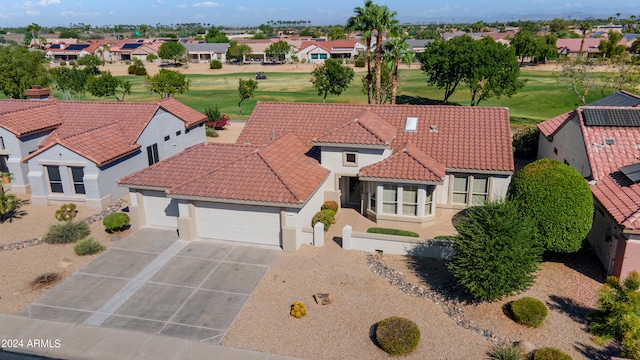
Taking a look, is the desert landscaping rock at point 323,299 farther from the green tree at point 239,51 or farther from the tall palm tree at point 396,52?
the green tree at point 239,51

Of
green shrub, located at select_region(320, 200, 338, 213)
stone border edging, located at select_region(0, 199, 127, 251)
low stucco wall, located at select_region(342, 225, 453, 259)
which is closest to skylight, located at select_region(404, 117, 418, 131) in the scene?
green shrub, located at select_region(320, 200, 338, 213)

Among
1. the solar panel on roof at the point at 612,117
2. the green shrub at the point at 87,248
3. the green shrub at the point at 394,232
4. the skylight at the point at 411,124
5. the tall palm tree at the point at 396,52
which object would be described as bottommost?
the green shrub at the point at 87,248

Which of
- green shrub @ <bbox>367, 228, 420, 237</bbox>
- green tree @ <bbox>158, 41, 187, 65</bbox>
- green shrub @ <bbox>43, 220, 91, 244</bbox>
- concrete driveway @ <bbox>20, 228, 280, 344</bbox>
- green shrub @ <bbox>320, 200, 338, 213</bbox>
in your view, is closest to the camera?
concrete driveway @ <bbox>20, 228, 280, 344</bbox>

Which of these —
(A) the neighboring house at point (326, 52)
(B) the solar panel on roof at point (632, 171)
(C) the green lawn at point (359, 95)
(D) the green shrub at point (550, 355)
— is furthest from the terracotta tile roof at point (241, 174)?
(A) the neighboring house at point (326, 52)


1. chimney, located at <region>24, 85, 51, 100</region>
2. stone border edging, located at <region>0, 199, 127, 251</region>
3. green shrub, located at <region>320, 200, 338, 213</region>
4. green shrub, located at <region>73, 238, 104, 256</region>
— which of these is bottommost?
stone border edging, located at <region>0, 199, 127, 251</region>

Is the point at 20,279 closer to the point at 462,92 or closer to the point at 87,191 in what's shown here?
the point at 87,191

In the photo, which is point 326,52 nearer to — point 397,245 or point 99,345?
point 397,245

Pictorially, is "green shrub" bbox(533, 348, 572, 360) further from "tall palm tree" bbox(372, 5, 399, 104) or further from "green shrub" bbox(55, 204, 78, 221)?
"tall palm tree" bbox(372, 5, 399, 104)

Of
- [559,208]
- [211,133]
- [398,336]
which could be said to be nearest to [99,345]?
[398,336]
